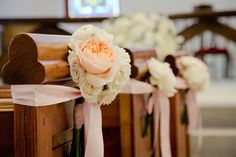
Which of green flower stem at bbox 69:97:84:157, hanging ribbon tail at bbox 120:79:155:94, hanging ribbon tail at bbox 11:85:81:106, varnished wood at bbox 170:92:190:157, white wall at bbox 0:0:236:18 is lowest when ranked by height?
varnished wood at bbox 170:92:190:157

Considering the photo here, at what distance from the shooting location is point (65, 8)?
8117mm

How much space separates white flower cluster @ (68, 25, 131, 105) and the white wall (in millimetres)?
6677

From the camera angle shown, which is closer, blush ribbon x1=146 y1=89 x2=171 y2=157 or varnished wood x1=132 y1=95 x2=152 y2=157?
varnished wood x1=132 y1=95 x2=152 y2=157

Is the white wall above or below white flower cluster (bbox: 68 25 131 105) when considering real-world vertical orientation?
above

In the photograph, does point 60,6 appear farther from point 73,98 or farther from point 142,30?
point 73,98

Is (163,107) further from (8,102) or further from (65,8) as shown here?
(65,8)

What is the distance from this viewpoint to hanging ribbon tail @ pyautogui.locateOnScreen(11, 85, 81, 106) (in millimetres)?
939

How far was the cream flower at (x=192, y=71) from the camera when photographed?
2133 mm

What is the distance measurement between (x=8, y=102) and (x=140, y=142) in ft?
2.22

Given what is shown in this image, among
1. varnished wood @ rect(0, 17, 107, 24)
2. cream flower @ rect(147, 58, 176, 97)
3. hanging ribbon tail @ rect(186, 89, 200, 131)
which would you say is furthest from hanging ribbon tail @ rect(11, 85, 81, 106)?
varnished wood @ rect(0, 17, 107, 24)

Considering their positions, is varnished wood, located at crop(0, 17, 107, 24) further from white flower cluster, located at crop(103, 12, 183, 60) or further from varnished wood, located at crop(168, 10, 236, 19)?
white flower cluster, located at crop(103, 12, 183, 60)

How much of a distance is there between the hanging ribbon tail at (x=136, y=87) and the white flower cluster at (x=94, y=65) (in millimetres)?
400

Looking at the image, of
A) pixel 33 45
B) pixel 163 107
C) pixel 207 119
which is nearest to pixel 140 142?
pixel 163 107

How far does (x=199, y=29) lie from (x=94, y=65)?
4.67 meters
